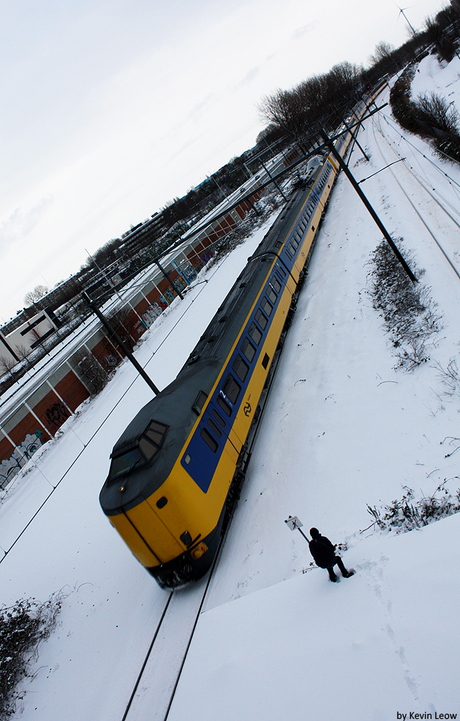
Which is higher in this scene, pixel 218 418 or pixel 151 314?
pixel 151 314

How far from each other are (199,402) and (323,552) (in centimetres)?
448

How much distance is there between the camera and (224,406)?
10227 millimetres

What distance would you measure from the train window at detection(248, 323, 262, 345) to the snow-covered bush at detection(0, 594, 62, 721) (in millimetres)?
9022

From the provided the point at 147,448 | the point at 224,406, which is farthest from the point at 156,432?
the point at 224,406

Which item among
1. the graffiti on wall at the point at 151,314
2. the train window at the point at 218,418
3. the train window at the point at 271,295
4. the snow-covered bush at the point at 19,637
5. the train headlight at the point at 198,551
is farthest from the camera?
the graffiti on wall at the point at 151,314

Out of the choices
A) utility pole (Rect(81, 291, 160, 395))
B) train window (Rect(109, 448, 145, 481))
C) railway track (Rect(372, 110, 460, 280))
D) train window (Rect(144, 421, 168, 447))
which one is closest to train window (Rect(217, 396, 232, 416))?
train window (Rect(144, 421, 168, 447))

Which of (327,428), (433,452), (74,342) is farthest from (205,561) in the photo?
(74,342)

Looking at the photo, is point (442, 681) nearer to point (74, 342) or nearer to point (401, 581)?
point (401, 581)

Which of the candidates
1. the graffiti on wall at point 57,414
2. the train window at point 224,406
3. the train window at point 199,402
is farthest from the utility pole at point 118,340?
the graffiti on wall at point 57,414

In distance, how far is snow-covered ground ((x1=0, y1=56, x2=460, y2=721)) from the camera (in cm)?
500

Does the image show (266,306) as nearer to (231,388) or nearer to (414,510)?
(231,388)

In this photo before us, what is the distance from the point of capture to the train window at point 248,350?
11941 mm

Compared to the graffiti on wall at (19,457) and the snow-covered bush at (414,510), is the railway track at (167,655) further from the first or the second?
the graffiti on wall at (19,457)

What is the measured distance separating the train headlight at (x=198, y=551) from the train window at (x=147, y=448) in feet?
6.59
